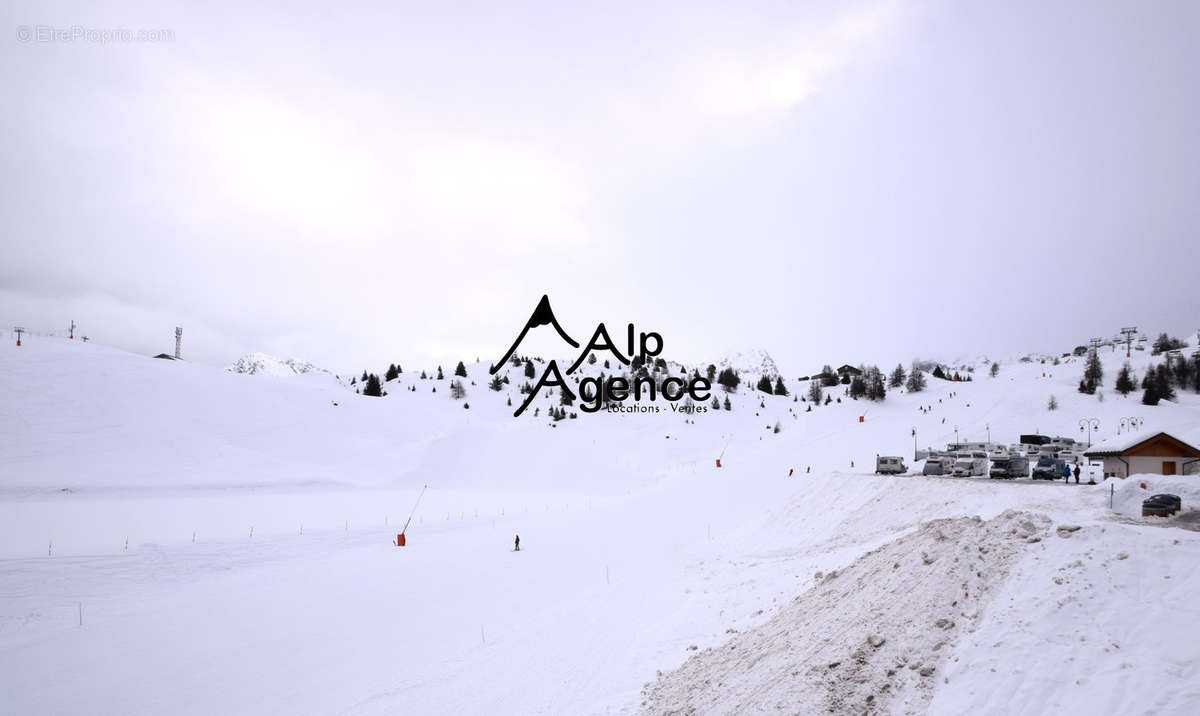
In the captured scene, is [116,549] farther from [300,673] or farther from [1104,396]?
[1104,396]

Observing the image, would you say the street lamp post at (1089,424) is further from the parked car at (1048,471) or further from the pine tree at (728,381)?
the pine tree at (728,381)

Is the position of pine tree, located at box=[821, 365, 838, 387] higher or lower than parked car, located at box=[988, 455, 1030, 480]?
higher

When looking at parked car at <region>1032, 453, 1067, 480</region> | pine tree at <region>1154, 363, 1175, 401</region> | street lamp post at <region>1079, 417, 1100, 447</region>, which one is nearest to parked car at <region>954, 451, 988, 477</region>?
parked car at <region>1032, 453, 1067, 480</region>

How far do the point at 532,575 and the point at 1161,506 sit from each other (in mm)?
22647

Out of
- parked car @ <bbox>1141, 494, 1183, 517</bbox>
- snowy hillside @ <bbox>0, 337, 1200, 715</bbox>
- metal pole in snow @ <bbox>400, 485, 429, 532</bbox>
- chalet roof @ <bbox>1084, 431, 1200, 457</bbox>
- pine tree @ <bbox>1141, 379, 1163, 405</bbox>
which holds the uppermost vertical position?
pine tree @ <bbox>1141, 379, 1163, 405</bbox>

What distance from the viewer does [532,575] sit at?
82.3 ft

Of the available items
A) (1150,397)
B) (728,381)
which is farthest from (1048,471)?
(728,381)

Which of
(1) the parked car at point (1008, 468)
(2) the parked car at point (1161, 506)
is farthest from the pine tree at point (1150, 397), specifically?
(2) the parked car at point (1161, 506)

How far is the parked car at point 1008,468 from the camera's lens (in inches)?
1156

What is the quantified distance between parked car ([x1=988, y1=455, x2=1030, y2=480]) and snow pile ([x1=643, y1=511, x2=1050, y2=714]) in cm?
1973

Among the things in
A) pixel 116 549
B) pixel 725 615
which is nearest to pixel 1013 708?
pixel 725 615

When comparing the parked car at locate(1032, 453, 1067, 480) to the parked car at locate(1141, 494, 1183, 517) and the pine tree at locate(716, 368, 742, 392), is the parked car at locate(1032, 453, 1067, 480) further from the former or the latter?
the pine tree at locate(716, 368, 742, 392)

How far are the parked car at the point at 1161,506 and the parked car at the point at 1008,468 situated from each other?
12561 mm

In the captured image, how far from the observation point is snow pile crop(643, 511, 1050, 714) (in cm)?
884
